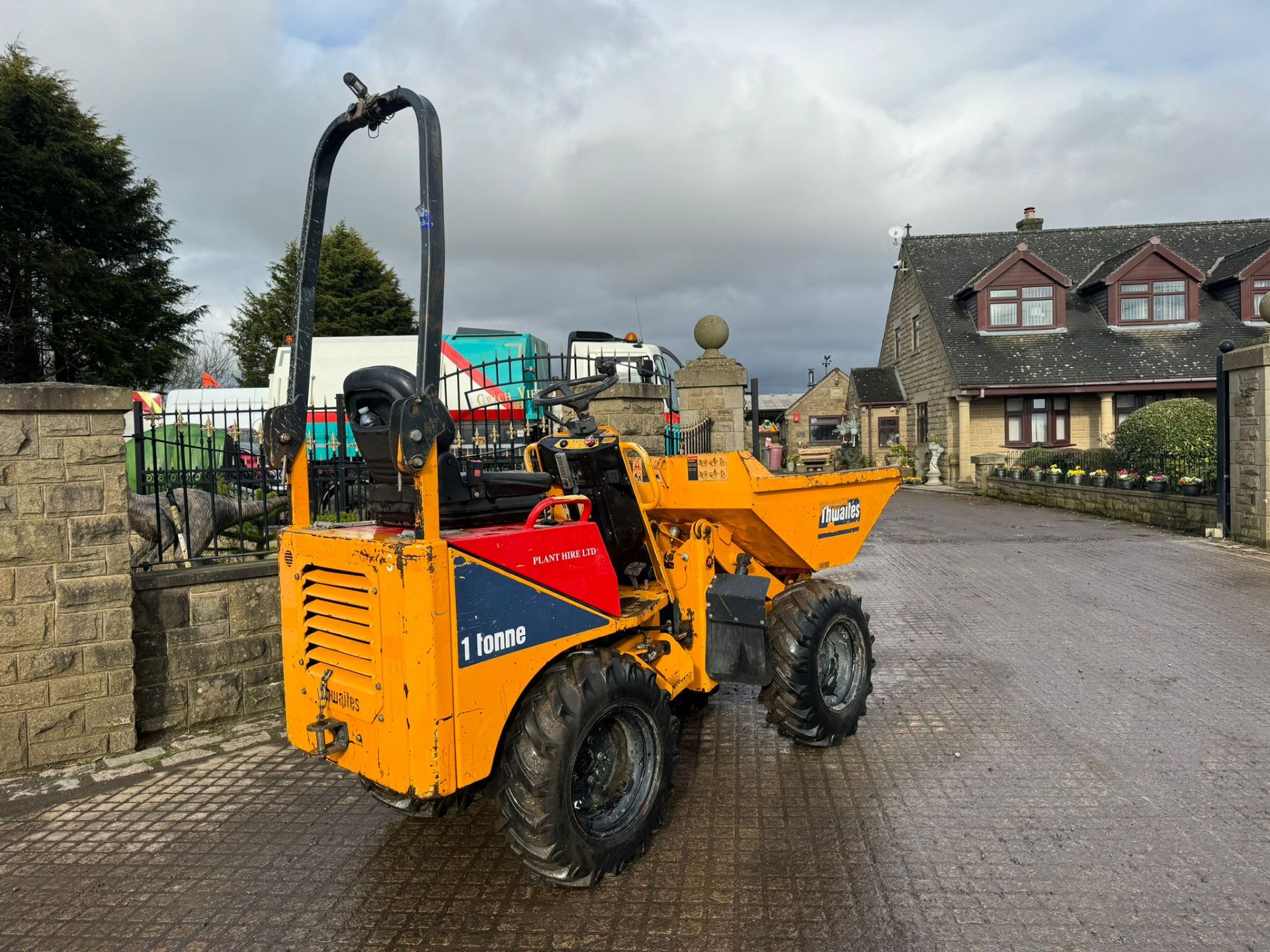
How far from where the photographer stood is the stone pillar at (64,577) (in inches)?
178

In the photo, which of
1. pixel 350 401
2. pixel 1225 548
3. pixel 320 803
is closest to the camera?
pixel 350 401

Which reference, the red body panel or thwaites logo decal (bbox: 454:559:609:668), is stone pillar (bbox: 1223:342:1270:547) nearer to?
the red body panel

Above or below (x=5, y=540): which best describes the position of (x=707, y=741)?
below

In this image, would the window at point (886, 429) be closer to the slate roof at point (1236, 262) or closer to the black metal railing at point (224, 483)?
the slate roof at point (1236, 262)

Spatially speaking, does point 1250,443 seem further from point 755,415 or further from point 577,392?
point 577,392

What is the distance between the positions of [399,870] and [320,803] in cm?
87

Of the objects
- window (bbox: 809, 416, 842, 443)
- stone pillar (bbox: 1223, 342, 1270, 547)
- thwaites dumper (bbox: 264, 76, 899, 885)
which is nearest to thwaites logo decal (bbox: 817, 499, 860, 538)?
thwaites dumper (bbox: 264, 76, 899, 885)

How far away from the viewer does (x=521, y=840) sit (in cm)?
312

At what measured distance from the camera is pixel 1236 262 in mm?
25688

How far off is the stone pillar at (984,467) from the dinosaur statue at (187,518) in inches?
780

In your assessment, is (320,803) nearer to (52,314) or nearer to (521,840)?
(521,840)

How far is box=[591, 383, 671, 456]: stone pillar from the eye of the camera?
27.1 feet

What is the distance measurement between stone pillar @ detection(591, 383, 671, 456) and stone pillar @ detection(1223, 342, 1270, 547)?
828 cm

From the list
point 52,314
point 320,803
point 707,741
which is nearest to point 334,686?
point 320,803
